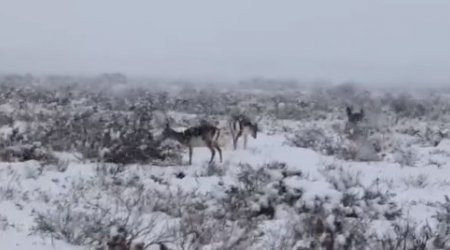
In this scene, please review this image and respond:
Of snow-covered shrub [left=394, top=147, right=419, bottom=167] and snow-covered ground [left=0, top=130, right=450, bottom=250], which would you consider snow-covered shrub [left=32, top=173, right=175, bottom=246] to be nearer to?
snow-covered ground [left=0, top=130, right=450, bottom=250]

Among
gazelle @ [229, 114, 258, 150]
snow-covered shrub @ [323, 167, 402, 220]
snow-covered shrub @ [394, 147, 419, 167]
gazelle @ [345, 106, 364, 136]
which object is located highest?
snow-covered shrub @ [323, 167, 402, 220]

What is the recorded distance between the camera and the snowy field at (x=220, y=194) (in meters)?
7.93

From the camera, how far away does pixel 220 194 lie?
34.1ft

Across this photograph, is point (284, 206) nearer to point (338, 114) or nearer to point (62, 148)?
point (62, 148)

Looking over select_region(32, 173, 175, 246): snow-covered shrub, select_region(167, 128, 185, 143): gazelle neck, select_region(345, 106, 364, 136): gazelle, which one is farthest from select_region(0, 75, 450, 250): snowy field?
select_region(345, 106, 364, 136): gazelle

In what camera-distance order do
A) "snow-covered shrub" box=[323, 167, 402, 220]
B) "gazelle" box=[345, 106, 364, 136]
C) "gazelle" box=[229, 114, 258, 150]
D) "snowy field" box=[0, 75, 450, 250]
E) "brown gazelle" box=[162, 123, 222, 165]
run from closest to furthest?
"snowy field" box=[0, 75, 450, 250] < "snow-covered shrub" box=[323, 167, 402, 220] < "brown gazelle" box=[162, 123, 222, 165] < "gazelle" box=[229, 114, 258, 150] < "gazelle" box=[345, 106, 364, 136]

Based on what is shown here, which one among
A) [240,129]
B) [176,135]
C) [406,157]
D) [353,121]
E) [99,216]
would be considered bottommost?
[353,121]

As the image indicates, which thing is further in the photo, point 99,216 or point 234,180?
point 234,180

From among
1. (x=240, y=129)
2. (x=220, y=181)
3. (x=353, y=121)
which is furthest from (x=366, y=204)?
(x=353, y=121)

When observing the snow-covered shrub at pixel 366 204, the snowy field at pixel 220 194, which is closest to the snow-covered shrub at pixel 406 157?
the snowy field at pixel 220 194

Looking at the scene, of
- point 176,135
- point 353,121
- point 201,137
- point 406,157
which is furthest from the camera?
point 353,121

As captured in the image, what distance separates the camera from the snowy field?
793 centimetres

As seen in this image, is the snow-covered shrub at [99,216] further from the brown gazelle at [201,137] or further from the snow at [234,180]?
the brown gazelle at [201,137]

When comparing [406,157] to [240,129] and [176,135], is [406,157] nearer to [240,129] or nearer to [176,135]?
[240,129]
